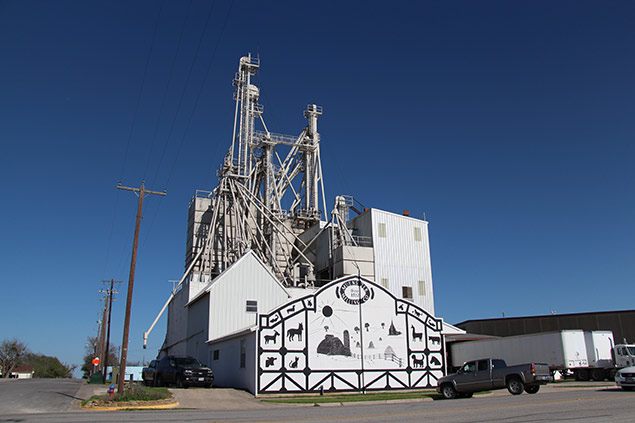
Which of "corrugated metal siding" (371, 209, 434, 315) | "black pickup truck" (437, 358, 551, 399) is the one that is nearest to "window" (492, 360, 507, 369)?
"black pickup truck" (437, 358, 551, 399)

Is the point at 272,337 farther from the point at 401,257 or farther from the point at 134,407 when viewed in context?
the point at 401,257

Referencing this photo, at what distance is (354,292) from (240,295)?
9.75m

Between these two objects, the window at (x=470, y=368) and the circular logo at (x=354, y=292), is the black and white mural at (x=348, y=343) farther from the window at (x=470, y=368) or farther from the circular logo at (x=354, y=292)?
the window at (x=470, y=368)

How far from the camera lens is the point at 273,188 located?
185 feet

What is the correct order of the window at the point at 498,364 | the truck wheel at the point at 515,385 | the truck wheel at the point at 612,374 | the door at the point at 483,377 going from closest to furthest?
the truck wheel at the point at 515,385 < the door at the point at 483,377 < the window at the point at 498,364 < the truck wheel at the point at 612,374

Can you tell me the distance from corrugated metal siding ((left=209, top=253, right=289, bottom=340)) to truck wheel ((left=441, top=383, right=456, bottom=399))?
13.2 metres

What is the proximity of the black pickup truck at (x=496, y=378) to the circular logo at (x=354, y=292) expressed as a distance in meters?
5.97

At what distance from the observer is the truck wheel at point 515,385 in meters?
20.7

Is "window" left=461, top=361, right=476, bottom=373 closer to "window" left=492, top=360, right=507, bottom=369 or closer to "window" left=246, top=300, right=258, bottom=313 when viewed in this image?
"window" left=492, top=360, right=507, bottom=369

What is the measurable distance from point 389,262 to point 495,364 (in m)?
23.9

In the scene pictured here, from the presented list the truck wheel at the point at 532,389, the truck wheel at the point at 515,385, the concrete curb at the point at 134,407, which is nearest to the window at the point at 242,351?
the concrete curb at the point at 134,407

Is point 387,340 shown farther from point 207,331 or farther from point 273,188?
point 273,188

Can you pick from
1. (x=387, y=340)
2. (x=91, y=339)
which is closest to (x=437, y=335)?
(x=387, y=340)

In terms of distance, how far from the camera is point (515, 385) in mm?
20859
